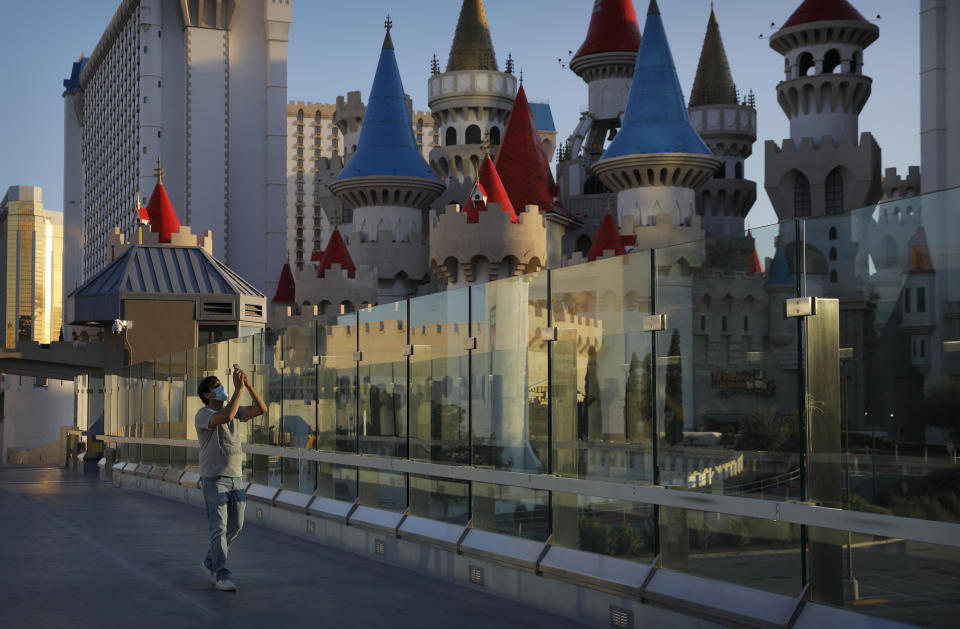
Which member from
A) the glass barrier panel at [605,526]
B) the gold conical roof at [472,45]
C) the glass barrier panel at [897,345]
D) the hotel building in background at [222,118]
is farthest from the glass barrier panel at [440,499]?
the hotel building in background at [222,118]

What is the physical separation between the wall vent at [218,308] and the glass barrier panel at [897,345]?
1258 inches

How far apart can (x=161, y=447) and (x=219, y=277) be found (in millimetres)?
17930

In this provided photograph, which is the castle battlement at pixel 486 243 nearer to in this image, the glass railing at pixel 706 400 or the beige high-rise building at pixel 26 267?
the glass railing at pixel 706 400

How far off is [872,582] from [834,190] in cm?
5801

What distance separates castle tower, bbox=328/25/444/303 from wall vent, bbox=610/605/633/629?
165ft

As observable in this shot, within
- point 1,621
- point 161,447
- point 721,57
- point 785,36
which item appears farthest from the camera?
point 721,57

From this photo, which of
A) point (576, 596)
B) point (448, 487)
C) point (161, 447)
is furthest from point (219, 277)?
point (576, 596)

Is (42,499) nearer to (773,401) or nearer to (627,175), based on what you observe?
(773,401)

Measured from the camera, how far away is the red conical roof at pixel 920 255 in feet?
19.2

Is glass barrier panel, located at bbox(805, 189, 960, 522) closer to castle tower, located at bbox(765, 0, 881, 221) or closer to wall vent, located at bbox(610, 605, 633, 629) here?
wall vent, located at bbox(610, 605, 633, 629)

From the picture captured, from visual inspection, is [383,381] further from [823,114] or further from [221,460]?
[823,114]

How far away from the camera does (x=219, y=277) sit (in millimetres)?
38656

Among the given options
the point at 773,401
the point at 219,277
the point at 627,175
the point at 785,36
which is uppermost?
the point at 785,36

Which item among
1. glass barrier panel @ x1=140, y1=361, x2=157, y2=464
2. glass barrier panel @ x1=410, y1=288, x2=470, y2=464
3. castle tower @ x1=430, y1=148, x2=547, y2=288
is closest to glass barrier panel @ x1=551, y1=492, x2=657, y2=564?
glass barrier panel @ x1=410, y1=288, x2=470, y2=464
